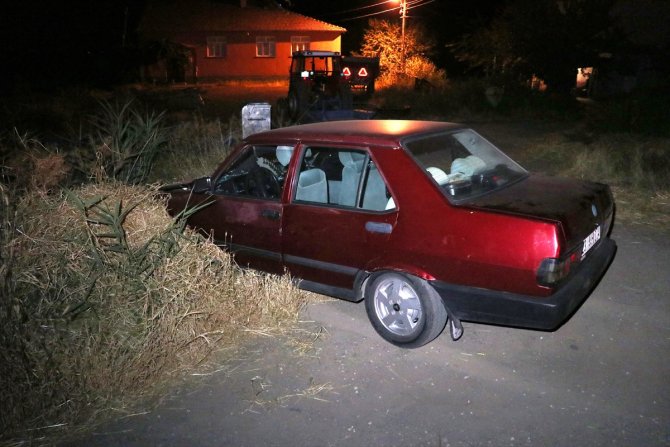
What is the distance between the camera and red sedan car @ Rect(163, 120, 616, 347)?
3.60 m

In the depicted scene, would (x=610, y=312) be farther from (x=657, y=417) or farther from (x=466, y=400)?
(x=466, y=400)

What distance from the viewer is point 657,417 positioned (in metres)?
3.30

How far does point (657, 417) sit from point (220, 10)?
141 ft

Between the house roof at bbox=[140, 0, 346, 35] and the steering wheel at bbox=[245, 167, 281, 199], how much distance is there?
36519 millimetres

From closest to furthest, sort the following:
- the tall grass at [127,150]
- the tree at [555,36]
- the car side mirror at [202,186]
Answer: the car side mirror at [202,186], the tall grass at [127,150], the tree at [555,36]

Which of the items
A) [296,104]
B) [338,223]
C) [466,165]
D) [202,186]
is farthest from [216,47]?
[338,223]

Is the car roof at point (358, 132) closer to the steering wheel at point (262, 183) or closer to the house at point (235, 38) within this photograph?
the steering wheel at point (262, 183)

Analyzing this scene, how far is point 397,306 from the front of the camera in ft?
13.6

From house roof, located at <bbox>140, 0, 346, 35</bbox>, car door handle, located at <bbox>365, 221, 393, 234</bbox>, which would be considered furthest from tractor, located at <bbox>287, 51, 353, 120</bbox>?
house roof, located at <bbox>140, 0, 346, 35</bbox>

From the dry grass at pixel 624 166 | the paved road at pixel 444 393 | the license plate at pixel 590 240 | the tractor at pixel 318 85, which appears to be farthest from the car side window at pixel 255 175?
the tractor at pixel 318 85

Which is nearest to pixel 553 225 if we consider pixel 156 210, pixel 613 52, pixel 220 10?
pixel 156 210

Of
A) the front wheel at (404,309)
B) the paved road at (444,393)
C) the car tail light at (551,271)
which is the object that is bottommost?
the paved road at (444,393)

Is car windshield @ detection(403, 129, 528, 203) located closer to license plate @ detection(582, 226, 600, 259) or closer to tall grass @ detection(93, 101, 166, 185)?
license plate @ detection(582, 226, 600, 259)

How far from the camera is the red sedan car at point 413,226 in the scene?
3.60 meters
